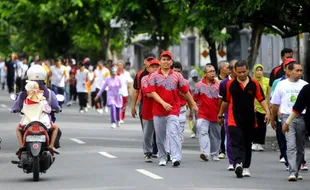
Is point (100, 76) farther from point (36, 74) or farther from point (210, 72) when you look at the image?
point (36, 74)

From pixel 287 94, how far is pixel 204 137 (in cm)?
376

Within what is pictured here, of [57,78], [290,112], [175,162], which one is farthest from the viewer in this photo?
[57,78]

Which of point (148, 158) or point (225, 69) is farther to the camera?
point (225, 69)

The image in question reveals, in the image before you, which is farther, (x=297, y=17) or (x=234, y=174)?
(x=297, y=17)

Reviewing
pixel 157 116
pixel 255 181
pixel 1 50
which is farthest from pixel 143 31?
pixel 1 50

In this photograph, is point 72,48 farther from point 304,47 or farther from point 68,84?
point 304,47

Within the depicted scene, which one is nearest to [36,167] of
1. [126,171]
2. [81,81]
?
[126,171]

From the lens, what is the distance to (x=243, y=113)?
1803 centimetres

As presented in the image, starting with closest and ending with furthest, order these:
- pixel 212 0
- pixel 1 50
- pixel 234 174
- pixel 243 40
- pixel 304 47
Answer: pixel 234 174 → pixel 212 0 → pixel 304 47 → pixel 243 40 → pixel 1 50

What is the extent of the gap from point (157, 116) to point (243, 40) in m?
38.4

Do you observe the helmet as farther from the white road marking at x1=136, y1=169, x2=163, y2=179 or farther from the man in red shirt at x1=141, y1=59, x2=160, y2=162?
the man in red shirt at x1=141, y1=59, x2=160, y2=162

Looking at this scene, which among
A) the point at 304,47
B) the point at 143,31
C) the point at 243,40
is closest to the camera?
the point at 304,47

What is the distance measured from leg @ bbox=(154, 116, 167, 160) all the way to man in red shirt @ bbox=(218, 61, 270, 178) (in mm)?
2209

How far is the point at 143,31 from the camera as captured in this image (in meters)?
42.0
